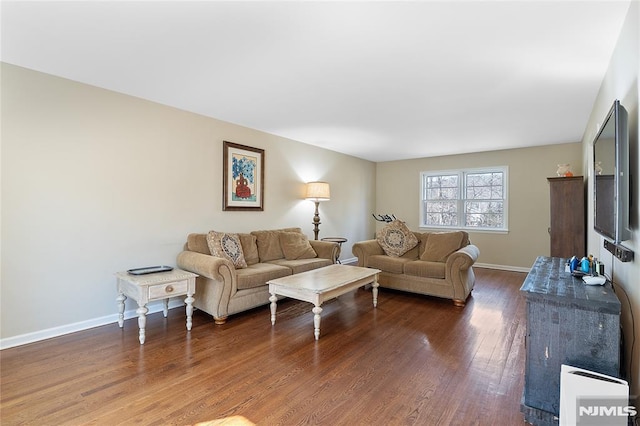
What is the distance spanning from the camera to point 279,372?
2221mm

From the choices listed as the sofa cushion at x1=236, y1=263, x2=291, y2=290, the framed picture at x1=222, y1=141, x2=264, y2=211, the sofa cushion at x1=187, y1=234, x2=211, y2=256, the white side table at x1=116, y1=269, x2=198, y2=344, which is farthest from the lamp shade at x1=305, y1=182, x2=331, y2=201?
the white side table at x1=116, y1=269, x2=198, y2=344

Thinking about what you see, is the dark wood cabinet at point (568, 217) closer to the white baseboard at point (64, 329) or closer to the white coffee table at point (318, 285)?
the white coffee table at point (318, 285)

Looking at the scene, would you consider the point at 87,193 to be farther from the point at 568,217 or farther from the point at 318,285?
the point at 568,217

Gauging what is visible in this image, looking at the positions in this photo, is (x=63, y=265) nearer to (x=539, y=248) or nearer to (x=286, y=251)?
(x=286, y=251)

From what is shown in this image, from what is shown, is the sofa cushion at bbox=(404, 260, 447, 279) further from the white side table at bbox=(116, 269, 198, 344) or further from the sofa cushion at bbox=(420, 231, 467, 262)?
the white side table at bbox=(116, 269, 198, 344)

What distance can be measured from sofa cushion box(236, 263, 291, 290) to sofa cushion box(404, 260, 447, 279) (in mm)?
1627

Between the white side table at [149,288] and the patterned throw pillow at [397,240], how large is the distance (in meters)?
2.80

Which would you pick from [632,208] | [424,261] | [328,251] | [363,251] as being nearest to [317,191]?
[328,251]

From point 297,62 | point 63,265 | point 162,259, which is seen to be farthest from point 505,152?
point 63,265

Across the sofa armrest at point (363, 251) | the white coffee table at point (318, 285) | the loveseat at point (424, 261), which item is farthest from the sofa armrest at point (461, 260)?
the sofa armrest at point (363, 251)

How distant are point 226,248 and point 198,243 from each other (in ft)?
1.16

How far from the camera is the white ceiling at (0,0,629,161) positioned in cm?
190

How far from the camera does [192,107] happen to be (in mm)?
3652

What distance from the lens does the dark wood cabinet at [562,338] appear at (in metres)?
1.54
